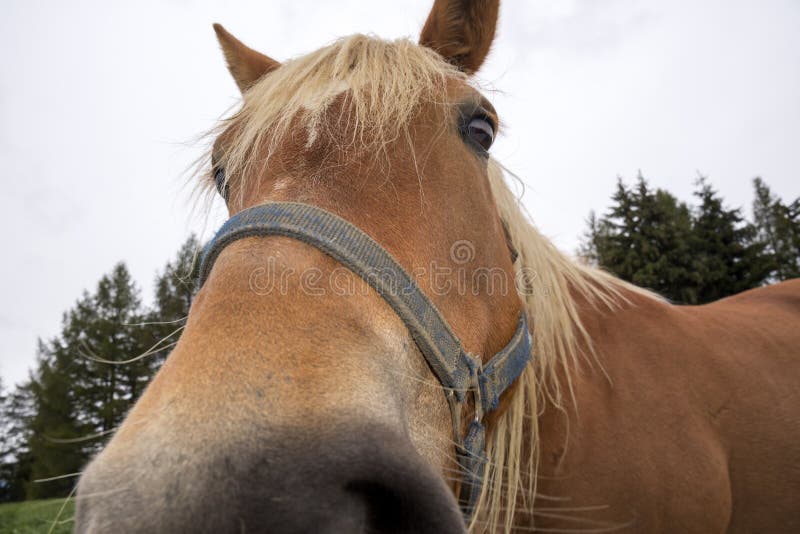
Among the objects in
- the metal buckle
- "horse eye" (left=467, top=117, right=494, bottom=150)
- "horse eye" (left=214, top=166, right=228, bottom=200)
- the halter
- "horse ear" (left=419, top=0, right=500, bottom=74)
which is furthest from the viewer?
"horse ear" (left=419, top=0, right=500, bottom=74)

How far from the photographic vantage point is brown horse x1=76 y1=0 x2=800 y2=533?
732 mm

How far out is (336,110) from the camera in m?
1.50

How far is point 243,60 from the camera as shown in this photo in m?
2.48

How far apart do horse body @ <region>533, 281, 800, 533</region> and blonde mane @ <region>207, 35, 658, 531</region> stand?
11cm

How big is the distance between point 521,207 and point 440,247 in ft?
4.27

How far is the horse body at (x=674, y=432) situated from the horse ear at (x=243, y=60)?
242cm

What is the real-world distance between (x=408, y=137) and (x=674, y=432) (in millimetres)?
2020

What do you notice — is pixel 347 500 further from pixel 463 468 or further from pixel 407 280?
pixel 463 468

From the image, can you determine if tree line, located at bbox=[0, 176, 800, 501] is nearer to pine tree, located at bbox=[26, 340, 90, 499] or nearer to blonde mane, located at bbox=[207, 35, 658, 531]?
pine tree, located at bbox=[26, 340, 90, 499]

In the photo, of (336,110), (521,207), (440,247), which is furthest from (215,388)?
(521,207)

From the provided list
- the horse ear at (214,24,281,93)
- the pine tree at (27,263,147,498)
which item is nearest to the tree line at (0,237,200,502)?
the pine tree at (27,263,147,498)

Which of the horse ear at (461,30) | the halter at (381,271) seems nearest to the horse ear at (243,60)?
the horse ear at (461,30)

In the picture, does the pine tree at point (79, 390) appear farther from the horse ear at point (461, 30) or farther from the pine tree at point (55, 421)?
the horse ear at point (461, 30)

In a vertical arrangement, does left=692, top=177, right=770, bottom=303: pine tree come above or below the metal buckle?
above
